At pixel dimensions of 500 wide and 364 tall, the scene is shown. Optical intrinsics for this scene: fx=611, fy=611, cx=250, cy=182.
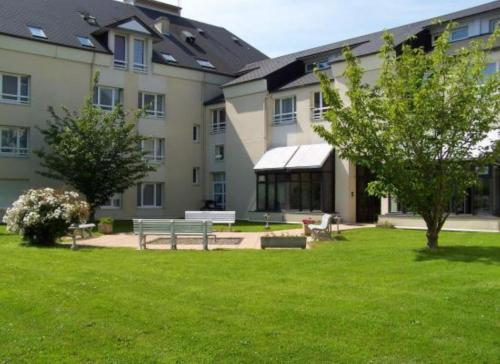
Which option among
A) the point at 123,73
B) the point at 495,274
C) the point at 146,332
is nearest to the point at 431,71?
the point at 495,274

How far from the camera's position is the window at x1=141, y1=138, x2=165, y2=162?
39.3 meters

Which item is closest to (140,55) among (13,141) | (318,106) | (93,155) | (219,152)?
(219,152)

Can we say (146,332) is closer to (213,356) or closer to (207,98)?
(213,356)

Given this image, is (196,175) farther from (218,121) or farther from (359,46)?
(359,46)

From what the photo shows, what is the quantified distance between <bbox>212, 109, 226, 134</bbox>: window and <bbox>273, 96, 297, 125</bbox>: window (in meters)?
5.65

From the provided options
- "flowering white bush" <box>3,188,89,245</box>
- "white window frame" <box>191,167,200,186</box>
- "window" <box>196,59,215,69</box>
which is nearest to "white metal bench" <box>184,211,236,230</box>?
"flowering white bush" <box>3,188,89,245</box>

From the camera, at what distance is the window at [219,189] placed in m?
40.7

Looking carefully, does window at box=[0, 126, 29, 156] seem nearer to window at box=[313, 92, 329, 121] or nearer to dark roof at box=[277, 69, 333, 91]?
dark roof at box=[277, 69, 333, 91]

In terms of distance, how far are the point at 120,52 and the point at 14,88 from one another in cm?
709

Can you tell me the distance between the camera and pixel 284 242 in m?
17.5

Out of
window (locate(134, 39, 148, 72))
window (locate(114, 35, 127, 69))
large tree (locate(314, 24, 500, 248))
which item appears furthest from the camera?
window (locate(134, 39, 148, 72))

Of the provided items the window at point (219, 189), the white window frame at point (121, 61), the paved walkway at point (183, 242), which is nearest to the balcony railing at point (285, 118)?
the window at point (219, 189)

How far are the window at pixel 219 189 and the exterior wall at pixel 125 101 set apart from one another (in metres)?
0.94

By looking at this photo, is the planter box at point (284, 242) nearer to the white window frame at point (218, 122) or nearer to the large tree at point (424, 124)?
the large tree at point (424, 124)
